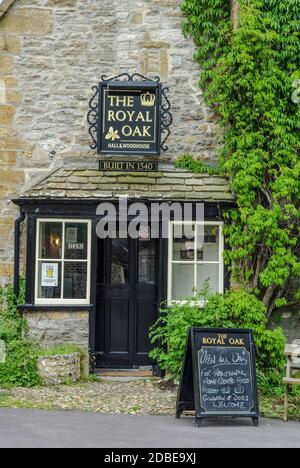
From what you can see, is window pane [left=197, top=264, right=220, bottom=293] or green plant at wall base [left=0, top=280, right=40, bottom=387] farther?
window pane [left=197, top=264, right=220, bottom=293]

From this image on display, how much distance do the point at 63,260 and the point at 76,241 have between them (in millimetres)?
369

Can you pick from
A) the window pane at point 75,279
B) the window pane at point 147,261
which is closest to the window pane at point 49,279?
the window pane at point 75,279

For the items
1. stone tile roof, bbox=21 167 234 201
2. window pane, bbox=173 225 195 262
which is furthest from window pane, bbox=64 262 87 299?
window pane, bbox=173 225 195 262

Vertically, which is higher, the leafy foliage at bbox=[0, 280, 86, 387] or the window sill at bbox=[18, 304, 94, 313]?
the window sill at bbox=[18, 304, 94, 313]

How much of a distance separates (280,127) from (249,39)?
1445 millimetres

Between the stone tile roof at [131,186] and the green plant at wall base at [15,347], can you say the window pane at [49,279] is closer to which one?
the green plant at wall base at [15,347]

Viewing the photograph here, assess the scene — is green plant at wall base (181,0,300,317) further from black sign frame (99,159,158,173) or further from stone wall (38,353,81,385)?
stone wall (38,353,81,385)

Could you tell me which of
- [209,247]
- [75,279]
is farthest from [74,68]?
[209,247]

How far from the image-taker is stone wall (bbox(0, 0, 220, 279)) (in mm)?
10539

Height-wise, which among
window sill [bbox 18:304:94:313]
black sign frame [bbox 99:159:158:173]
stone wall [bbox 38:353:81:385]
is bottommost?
stone wall [bbox 38:353:81:385]

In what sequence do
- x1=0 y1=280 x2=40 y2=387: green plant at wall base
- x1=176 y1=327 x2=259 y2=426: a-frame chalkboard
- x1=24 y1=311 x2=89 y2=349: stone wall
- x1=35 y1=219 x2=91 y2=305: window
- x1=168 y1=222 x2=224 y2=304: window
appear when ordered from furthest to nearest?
x1=168 y1=222 x2=224 y2=304: window → x1=35 y1=219 x2=91 y2=305: window → x1=24 y1=311 x2=89 y2=349: stone wall → x1=0 y1=280 x2=40 y2=387: green plant at wall base → x1=176 y1=327 x2=259 y2=426: a-frame chalkboard

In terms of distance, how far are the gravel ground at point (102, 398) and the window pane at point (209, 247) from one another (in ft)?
7.07

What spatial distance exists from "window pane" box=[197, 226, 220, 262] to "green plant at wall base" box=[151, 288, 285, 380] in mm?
747
